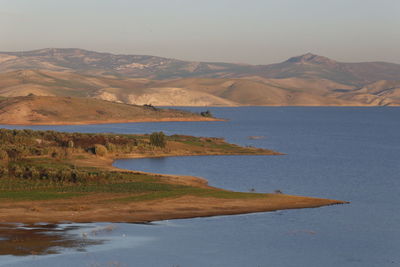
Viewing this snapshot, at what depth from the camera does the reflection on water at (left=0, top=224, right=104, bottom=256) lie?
145ft

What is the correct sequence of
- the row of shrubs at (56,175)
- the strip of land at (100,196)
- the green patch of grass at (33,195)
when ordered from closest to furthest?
the strip of land at (100,196)
the green patch of grass at (33,195)
the row of shrubs at (56,175)

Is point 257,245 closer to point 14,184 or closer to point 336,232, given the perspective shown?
point 336,232

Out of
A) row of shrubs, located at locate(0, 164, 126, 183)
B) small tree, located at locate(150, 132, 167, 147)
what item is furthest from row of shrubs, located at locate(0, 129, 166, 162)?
row of shrubs, located at locate(0, 164, 126, 183)

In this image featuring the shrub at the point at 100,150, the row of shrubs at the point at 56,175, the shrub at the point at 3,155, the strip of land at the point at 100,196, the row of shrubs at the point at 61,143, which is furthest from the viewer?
the shrub at the point at 100,150

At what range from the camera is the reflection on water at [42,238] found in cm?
4425

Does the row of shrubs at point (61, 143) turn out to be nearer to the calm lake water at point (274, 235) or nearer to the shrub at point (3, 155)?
the shrub at point (3, 155)

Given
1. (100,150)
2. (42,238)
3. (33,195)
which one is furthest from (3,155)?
(42,238)

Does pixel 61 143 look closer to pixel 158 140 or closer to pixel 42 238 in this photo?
pixel 158 140

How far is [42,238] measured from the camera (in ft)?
156

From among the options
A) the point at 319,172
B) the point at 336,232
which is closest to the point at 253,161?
the point at 319,172

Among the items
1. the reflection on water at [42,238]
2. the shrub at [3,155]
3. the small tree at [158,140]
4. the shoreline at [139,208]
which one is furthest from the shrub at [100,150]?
the reflection on water at [42,238]

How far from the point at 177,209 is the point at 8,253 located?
19.6 metres

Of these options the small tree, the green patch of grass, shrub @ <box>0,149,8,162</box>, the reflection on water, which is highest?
the reflection on water

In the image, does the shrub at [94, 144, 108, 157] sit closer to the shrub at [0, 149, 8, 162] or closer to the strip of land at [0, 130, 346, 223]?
the strip of land at [0, 130, 346, 223]
